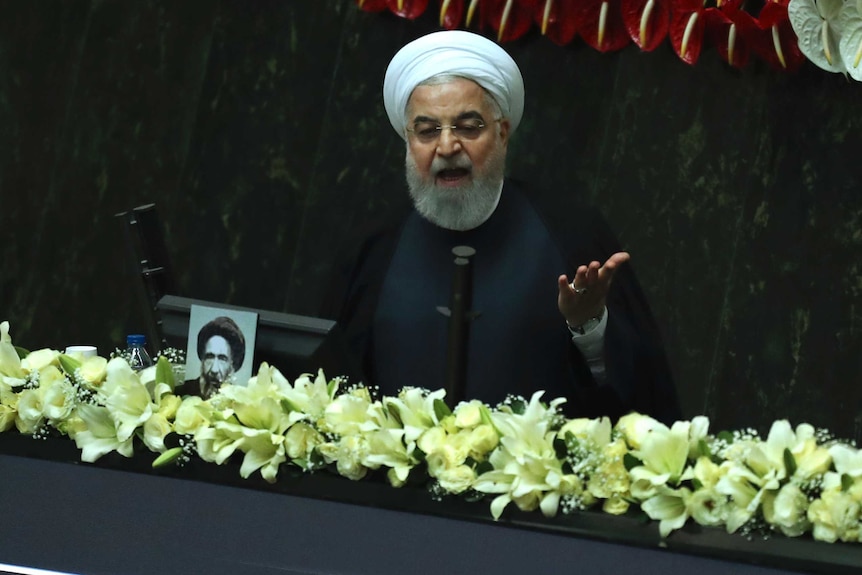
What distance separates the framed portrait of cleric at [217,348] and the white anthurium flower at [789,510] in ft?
2.73

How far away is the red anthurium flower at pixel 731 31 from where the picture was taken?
346 cm

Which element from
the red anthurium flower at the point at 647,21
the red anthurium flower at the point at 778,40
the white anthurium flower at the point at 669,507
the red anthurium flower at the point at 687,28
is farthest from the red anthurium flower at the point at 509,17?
the white anthurium flower at the point at 669,507

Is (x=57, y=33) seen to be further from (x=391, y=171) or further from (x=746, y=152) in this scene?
(x=746, y=152)

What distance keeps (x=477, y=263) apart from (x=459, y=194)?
6.6 inches

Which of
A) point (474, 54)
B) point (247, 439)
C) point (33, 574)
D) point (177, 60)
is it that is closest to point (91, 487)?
point (33, 574)

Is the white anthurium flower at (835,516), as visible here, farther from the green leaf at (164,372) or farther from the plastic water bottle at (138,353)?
the plastic water bottle at (138,353)

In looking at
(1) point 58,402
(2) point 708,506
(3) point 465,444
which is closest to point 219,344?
(1) point 58,402

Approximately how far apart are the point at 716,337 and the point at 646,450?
2.01 meters

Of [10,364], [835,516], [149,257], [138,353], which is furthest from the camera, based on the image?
[138,353]

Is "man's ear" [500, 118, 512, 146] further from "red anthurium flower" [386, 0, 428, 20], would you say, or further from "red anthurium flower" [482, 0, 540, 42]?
"red anthurium flower" [386, 0, 428, 20]

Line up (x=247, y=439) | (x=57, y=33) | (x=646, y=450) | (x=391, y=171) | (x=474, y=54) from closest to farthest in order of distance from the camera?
Answer: (x=646, y=450) < (x=247, y=439) < (x=474, y=54) < (x=391, y=171) < (x=57, y=33)

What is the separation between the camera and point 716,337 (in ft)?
12.2

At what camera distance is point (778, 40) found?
3443 millimetres

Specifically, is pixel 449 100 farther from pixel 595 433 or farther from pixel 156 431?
pixel 595 433
